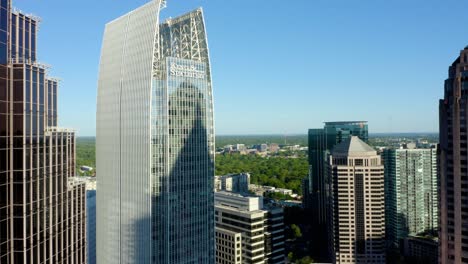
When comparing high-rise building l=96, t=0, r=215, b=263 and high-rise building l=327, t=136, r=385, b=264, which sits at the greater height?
high-rise building l=96, t=0, r=215, b=263

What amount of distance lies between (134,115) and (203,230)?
99.8 ft

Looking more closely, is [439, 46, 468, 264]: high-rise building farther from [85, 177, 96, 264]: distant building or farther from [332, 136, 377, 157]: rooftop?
[85, 177, 96, 264]: distant building

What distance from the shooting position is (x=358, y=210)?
173 meters

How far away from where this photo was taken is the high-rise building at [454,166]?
295 feet

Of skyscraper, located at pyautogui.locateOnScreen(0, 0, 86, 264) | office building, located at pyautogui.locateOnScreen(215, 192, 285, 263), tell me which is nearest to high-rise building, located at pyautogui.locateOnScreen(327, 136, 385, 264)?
office building, located at pyautogui.locateOnScreen(215, 192, 285, 263)

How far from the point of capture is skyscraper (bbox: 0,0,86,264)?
40.6 metres

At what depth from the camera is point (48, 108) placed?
48.0 meters

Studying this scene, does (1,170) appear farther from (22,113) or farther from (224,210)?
(224,210)

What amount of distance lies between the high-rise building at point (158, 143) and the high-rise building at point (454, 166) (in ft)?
169

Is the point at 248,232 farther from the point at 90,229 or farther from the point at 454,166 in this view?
the point at 454,166

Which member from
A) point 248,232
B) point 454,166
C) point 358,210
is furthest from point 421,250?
point 454,166

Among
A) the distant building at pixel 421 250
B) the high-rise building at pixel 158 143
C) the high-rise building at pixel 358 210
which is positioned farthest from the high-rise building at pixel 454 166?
the distant building at pixel 421 250

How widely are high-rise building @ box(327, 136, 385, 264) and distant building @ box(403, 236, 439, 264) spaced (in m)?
14.7

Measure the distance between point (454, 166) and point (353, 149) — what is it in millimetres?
92031
